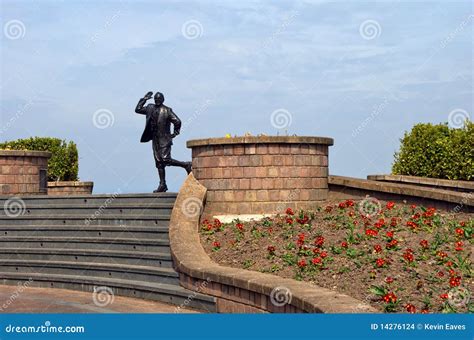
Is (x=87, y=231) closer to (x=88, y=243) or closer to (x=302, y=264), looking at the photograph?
(x=88, y=243)

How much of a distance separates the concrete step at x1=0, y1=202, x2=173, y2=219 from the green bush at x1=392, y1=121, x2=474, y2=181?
9.63 m

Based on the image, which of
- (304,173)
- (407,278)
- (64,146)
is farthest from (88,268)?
(64,146)

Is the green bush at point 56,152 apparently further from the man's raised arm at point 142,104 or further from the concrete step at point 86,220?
the man's raised arm at point 142,104

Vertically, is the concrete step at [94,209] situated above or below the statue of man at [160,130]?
below

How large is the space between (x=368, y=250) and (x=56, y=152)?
24117 millimetres

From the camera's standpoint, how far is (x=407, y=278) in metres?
9.89

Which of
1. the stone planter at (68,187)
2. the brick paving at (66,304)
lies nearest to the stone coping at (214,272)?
the brick paving at (66,304)

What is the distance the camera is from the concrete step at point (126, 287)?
12234 millimetres

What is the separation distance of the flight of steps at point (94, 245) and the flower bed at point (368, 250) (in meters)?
1.08

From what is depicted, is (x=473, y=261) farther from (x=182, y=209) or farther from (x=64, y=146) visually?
(x=64, y=146)

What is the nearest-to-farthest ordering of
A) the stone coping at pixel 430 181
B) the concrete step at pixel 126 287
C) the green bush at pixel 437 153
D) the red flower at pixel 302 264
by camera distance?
the red flower at pixel 302 264 → the concrete step at pixel 126 287 → the stone coping at pixel 430 181 → the green bush at pixel 437 153

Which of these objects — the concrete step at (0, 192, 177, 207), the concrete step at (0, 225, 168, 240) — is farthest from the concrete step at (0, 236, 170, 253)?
the concrete step at (0, 192, 177, 207)

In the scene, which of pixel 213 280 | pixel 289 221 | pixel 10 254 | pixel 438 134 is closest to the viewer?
pixel 213 280

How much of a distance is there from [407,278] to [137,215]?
7268 millimetres
